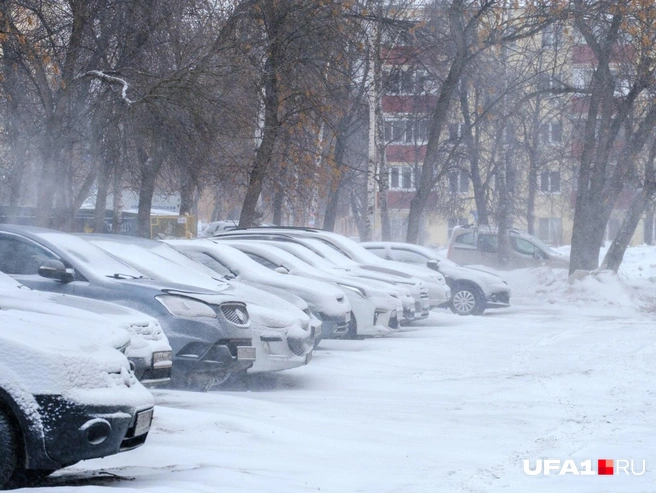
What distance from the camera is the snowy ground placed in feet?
20.9

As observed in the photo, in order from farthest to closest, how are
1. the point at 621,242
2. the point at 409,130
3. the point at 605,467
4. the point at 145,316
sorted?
the point at 409,130 < the point at 621,242 < the point at 145,316 < the point at 605,467

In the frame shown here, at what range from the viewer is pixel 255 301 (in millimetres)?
10875

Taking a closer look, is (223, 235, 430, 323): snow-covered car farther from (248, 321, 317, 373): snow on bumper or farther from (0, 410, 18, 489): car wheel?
(0, 410, 18, 489): car wheel

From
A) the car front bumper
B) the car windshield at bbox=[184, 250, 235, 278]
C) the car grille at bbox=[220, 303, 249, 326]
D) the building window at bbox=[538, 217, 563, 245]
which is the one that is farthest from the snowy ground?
the building window at bbox=[538, 217, 563, 245]

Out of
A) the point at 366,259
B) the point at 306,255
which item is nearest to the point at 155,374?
the point at 306,255

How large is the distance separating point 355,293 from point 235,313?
5127 mm

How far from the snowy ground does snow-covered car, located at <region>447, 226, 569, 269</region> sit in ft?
47.0

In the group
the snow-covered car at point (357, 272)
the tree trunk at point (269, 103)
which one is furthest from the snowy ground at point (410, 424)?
the tree trunk at point (269, 103)

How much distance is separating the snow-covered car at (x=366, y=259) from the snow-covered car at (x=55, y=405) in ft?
38.3

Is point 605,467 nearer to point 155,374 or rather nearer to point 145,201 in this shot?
point 155,374

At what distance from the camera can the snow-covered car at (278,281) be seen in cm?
1302

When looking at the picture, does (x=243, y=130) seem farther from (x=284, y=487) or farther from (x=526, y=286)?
(x=284, y=487)

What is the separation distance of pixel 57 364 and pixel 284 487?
1537 mm

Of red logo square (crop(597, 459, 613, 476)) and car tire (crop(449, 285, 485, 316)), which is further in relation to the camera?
car tire (crop(449, 285, 485, 316))
